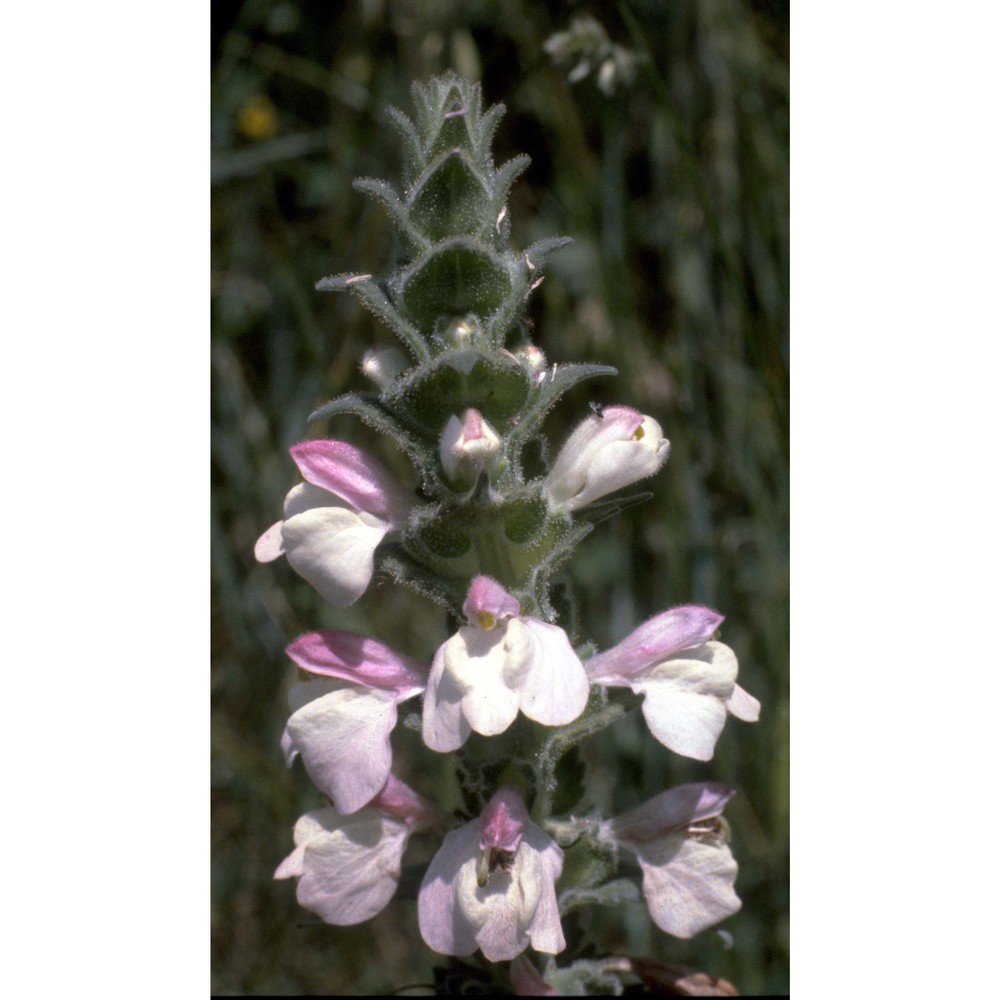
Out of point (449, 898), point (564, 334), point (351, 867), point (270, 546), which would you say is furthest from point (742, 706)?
point (564, 334)

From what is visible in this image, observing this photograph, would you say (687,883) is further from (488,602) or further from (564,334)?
(564,334)

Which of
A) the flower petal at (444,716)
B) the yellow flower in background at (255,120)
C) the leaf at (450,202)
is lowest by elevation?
the flower petal at (444,716)

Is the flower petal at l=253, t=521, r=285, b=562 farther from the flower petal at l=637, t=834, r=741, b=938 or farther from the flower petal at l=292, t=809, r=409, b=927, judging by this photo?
the flower petal at l=637, t=834, r=741, b=938

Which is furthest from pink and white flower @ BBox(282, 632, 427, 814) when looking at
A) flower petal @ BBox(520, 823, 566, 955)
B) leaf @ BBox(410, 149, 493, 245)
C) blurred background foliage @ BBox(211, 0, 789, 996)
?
blurred background foliage @ BBox(211, 0, 789, 996)

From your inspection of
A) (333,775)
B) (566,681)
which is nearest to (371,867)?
(333,775)

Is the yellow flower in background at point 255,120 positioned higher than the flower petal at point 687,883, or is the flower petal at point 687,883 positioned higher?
the yellow flower in background at point 255,120

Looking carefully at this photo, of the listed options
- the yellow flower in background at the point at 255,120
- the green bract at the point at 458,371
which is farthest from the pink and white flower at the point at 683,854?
the yellow flower in background at the point at 255,120

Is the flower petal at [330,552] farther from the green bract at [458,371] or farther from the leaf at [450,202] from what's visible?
the leaf at [450,202]
